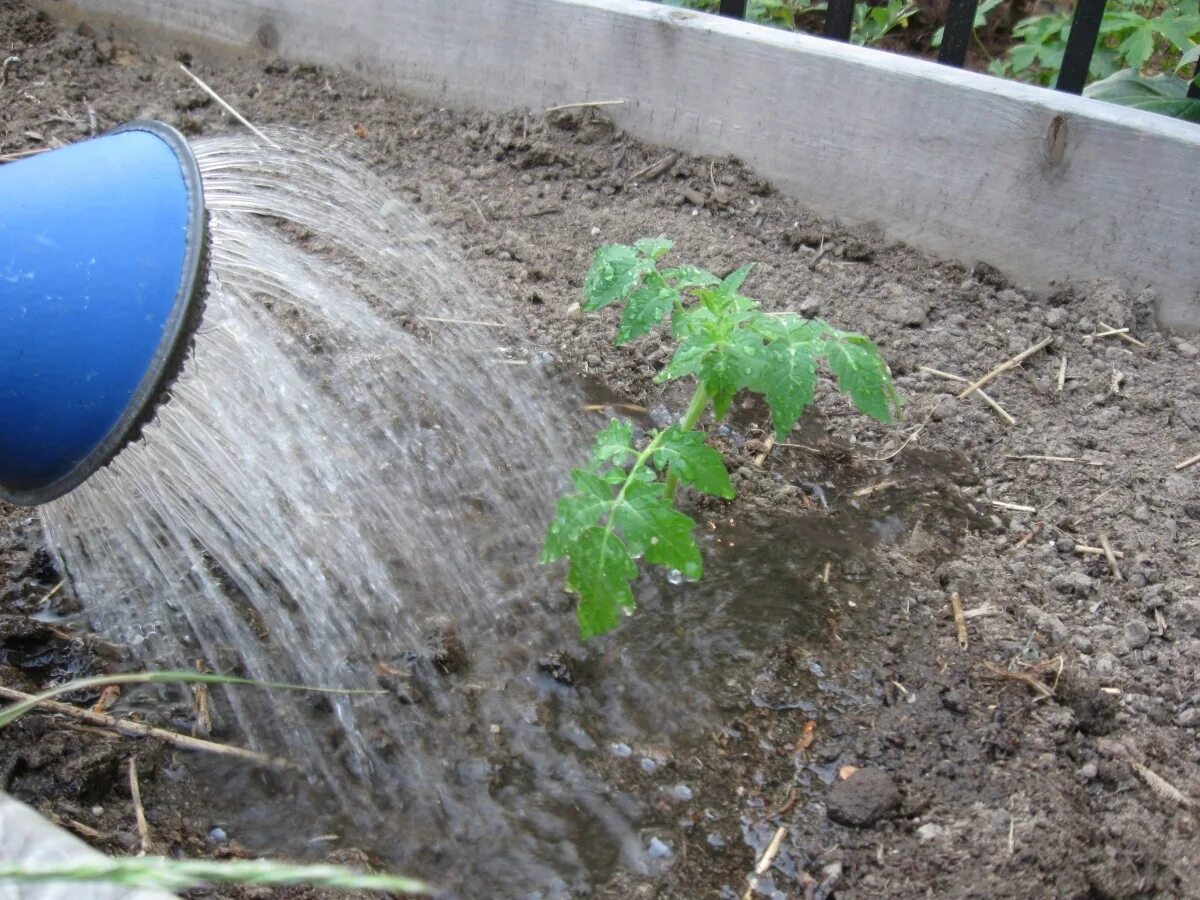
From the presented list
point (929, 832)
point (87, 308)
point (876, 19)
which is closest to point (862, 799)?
point (929, 832)

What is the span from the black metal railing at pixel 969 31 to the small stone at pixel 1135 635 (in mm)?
1672

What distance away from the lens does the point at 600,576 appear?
1.83 m

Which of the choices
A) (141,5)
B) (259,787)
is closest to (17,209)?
(259,787)

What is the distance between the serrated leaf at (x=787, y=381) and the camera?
1944 mm

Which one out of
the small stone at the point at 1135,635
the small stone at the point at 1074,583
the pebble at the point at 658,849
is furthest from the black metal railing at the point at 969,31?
the pebble at the point at 658,849

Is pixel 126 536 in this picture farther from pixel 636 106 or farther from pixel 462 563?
pixel 636 106

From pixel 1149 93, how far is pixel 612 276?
198cm

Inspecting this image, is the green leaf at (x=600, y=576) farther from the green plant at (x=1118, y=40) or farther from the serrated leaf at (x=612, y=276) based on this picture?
the green plant at (x=1118, y=40)

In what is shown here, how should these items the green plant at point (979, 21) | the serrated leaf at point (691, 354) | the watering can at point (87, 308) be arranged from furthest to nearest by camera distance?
the green plant at point (979, 21) < the serrated leaf at point (691, 354) < the watering can at point (87, 308)

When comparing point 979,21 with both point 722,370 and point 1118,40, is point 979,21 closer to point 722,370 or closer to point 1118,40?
point 1118,40

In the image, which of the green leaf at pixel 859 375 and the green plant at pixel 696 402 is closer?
the green plant at pixel 696 402

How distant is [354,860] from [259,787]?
0.84ft

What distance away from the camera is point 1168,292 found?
298 centimetres

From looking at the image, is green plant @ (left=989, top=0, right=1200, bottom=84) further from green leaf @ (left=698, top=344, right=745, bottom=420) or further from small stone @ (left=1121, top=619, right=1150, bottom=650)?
green leaf @ (left=698, top=344, right=745, bottom=420)
